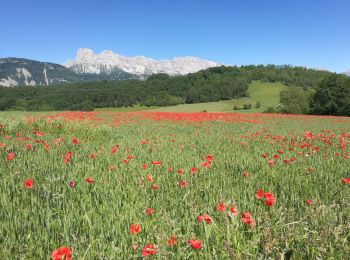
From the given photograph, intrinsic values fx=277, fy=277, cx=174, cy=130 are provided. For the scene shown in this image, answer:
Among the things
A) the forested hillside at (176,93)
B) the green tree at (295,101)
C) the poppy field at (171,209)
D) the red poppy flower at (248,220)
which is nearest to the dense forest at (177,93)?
the forested hillside at (176,93)

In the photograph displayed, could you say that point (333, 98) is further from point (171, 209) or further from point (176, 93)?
point (176, 93)

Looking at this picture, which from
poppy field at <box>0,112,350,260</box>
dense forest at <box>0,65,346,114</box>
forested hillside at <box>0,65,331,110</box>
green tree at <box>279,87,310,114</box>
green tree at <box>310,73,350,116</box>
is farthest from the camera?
forested hillside at <box>0,65,331,110</box>

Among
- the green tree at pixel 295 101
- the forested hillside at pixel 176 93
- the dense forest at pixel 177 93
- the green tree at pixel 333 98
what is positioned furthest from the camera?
the forested hillside at pixel 176 93

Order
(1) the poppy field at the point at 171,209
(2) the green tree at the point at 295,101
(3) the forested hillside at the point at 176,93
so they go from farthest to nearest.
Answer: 1. (3) the forested hillside at the point at 176,93
2. (2) the green tree at the point at 295,101
3. (1) the poppy field at the point at 171,209

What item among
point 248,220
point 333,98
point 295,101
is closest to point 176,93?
point 295,101

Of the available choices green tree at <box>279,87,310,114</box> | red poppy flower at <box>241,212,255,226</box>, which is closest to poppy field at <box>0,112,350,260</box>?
red poppy flower at <box>241,212,255,226</box>

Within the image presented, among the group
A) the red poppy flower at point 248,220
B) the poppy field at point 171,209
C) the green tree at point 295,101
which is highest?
the green tree at point 295,101

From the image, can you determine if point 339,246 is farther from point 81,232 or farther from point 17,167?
point 17,167

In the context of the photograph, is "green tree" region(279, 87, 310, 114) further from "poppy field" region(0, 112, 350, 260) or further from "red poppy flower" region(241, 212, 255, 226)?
"red poppy flower" region(241, 212, 255, 226)

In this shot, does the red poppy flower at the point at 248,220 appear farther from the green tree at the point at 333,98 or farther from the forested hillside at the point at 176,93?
the forested hillside at the point at 176,93

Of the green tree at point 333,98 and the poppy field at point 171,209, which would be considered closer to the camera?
the poppy field at point 171,209

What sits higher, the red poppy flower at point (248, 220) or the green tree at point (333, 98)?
the green tree at point (333, 98)

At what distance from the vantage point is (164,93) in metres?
107

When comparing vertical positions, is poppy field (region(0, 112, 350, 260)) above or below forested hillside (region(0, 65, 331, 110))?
below
